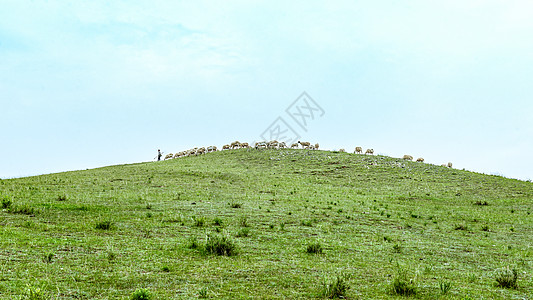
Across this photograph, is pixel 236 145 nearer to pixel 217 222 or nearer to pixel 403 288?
pixel 217 222

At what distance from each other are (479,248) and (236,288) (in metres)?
12.9

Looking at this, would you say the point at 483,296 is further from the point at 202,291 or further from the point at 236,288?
the point at 202,291

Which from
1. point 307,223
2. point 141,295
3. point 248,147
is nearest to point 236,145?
point 248,147

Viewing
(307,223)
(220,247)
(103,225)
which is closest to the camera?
(220,247)

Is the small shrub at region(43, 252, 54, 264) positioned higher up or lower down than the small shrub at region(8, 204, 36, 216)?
lower down

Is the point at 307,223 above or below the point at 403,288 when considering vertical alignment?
above

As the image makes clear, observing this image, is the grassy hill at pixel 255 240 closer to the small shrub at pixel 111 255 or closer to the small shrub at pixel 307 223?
the small shrub at pixel 111 255

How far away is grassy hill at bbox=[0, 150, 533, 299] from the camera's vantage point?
9.71 m

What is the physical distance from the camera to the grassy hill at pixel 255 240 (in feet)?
31.9

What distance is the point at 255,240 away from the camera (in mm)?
15648

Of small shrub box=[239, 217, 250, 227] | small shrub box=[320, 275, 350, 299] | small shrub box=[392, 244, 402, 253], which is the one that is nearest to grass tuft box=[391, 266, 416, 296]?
small shrub box=[320, 275, 350, 299]

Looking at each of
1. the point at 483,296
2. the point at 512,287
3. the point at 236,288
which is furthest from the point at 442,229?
the point at 236,288

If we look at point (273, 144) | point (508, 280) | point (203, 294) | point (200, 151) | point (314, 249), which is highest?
point (273, 144)

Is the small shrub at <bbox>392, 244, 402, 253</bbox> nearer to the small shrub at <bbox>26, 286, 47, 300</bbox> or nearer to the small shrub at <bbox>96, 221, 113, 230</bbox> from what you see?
the small shrub at <bbox>96, 221, 113, 230</bbox>
